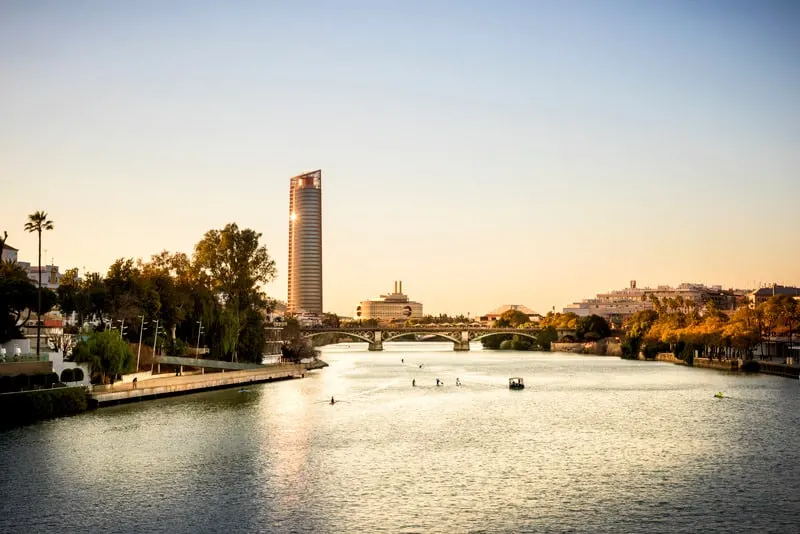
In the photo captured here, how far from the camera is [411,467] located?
2061 inches

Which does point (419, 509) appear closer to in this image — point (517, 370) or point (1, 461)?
point (1, 461)

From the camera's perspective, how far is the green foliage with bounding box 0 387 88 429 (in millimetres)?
67938

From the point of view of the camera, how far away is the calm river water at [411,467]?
131ft

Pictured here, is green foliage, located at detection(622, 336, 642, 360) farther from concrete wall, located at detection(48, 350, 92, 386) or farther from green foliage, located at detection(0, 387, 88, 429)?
green foliage, located at detection(0, 387, 88, 429)

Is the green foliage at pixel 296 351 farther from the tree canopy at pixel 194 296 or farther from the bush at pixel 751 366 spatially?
the bush at pixel 751 366

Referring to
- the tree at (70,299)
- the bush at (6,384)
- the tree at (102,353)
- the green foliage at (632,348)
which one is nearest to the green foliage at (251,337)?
the tree at (70,299)

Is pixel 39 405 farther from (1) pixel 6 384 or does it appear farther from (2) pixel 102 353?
(2) pixel 102 353

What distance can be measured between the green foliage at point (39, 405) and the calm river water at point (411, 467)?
6.01 feet

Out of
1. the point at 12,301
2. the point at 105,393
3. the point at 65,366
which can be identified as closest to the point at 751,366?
the point at 105,393

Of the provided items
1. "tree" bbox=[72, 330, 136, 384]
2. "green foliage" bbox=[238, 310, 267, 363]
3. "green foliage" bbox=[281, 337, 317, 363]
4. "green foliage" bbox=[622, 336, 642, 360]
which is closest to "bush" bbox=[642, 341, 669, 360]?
"green foliage" bbox=[622, 336, 642, 360]

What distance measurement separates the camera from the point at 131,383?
92.1 m

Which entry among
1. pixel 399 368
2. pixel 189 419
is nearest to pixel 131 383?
pixel 189 419

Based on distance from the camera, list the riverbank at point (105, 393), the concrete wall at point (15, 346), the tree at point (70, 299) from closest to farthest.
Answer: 1. the riverbank at point (105, 393)
2. the concrete wall at point (15, 346)
3. the tree at point (70, 299)

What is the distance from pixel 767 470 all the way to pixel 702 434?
15.3 metres
